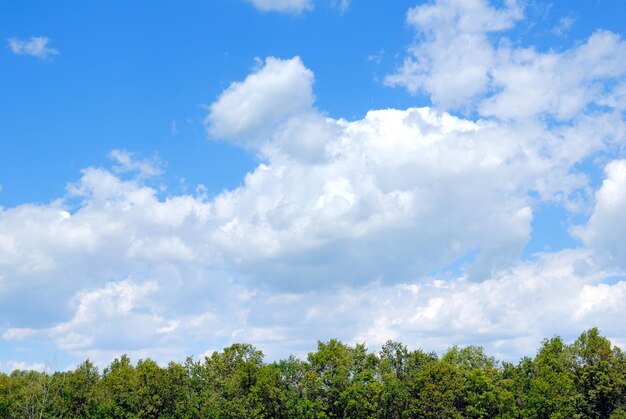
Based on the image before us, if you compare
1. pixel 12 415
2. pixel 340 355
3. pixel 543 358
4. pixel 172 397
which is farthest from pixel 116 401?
pixel 543 358

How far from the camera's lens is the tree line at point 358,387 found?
93750 millimetres

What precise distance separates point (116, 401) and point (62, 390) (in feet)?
40.2

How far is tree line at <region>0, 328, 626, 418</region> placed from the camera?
93.8 m

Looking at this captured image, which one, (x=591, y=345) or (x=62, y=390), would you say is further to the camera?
(x=62, y=390)

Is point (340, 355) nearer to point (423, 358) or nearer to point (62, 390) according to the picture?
point (423, 358)

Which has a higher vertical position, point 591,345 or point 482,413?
point 591,345

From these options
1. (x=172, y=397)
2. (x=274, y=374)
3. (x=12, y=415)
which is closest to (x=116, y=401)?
(x=172, y=397)

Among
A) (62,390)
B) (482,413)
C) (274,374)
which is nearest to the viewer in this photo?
(482,413)

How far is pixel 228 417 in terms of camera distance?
318 ft

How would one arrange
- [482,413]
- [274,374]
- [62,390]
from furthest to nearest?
[62,390] → [274,374] → [482,413]

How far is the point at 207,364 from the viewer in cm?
10875

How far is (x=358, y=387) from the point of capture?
95.9 metres

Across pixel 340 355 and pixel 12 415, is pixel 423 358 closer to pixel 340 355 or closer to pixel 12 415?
pixel 340 355

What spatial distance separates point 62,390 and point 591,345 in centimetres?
8637
